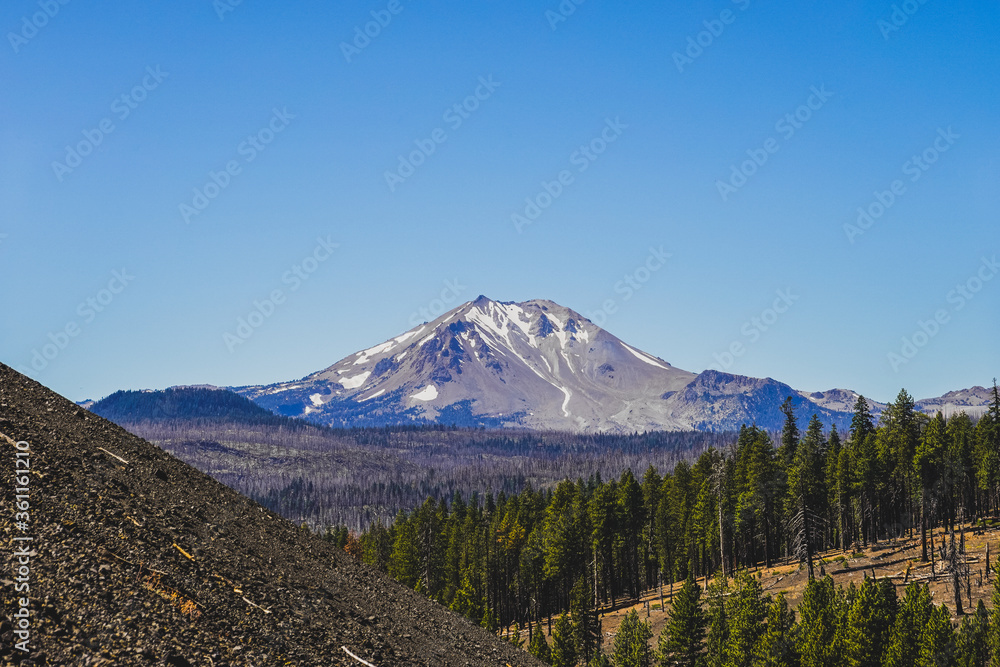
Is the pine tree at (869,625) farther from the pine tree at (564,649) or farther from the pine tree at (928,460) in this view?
the pine tree at (928,460)

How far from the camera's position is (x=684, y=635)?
49.5 meters

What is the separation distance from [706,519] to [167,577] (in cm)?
7457

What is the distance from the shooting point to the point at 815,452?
81812 millimetres

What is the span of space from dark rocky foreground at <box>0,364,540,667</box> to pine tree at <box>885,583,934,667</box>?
28.4 m

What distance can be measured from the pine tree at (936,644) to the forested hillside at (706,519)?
22154 mm

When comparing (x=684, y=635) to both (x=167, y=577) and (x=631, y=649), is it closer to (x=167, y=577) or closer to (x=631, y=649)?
(x=631, y=649)

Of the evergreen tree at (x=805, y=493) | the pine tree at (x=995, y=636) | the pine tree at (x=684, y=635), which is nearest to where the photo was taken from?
the pine tree at (x=995, y=636)

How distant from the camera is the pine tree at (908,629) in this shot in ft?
130

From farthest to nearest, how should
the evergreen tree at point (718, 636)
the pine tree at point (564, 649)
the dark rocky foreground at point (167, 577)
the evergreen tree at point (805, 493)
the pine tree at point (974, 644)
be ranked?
the evergreen tree at point (805, 493) < the pine tree at point (564, 649) < the evergreen tree at point (718, 636) < the pine tree at point (974, 644) < the dark rocky foreground at point (167, 577)

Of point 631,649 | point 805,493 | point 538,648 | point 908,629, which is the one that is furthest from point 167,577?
point 805,493

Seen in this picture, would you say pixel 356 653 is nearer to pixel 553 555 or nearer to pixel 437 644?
pixel 437 644

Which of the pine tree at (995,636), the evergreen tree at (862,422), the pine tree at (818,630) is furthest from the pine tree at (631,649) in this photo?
the evergreen tree at (862,422)

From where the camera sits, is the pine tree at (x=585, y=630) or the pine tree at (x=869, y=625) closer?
the pine tree at (x=869, y=625)

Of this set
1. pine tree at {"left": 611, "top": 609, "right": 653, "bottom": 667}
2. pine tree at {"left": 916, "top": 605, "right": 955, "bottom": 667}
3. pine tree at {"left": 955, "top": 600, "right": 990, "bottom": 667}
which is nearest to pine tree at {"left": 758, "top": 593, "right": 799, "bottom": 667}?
pine tree at {"left": 916, "top": 605, "right": 955, "bottom": 667}
